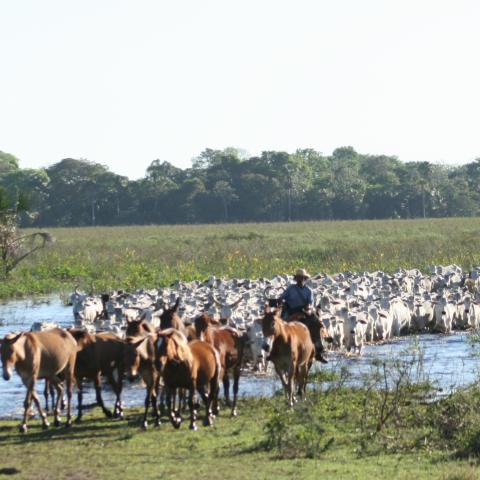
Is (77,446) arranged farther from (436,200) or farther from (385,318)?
(436,200)

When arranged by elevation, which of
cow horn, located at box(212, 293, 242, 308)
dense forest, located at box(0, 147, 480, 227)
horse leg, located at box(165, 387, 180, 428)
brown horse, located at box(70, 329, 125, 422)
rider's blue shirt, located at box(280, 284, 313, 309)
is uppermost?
dense forest, located at box(0, 147, 480, 227)

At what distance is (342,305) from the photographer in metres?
23.4

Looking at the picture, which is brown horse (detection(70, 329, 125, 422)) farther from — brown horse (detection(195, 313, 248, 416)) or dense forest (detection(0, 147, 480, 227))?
dense forest (detection(0, 147, 480, 227))

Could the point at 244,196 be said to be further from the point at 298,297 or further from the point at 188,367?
the point at 188,367

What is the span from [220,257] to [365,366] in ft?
79.8

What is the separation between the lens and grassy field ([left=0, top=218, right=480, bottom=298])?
36875mm

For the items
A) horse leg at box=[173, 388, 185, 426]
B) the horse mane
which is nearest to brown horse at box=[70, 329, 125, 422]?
horse leg at box=[173, 388, 185, 426]

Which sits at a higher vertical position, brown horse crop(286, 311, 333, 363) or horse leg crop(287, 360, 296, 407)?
brown horse crop(286, 311, 333, 363)

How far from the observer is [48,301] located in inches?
1287

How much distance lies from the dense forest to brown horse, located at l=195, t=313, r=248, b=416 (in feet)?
263

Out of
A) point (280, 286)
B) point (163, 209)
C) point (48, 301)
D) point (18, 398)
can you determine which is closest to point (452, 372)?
point (18, 398)

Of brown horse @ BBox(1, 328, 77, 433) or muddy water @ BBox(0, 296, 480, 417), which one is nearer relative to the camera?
brown horse @ BBox(1, 328, 77, 433)

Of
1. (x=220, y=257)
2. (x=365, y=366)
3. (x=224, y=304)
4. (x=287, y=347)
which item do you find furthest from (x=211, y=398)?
(x=220, y=257)

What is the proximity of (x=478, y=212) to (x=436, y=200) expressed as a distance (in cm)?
343
